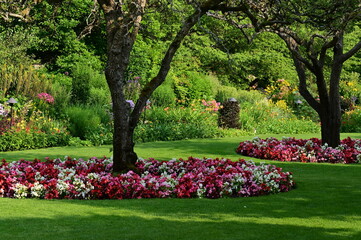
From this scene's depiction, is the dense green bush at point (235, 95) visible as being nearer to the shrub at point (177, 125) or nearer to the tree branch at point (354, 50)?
the shrub at point (177, 125)

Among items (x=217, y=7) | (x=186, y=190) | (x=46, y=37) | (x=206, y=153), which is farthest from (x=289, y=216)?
(x=46, y=37)

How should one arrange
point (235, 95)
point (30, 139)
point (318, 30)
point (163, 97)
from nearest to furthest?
point (318, 30) < point (30, 139) < point (163, 97) < point (235, 95)

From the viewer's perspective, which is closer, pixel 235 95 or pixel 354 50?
pixel 354 50

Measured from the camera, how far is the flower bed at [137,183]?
26.1 ft

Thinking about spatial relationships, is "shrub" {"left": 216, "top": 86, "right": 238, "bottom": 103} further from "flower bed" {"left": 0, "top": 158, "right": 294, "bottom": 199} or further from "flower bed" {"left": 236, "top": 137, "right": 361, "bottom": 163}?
"flower bed" {"left": 0, "top": 158, "right": 294, "bottom": 199}

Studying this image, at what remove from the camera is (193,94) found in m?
24.3

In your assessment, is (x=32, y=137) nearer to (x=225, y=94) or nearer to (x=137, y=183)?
(x=137, y=183)

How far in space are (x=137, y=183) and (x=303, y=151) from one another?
18.5 feet

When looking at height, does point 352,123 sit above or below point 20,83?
below

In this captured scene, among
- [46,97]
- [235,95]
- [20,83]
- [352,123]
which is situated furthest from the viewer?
[235,95]

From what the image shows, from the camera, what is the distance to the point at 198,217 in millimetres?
6438

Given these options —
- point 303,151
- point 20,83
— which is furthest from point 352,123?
point 20,83

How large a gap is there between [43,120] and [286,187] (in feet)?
32.5

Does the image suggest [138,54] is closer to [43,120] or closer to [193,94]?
[193,94]
